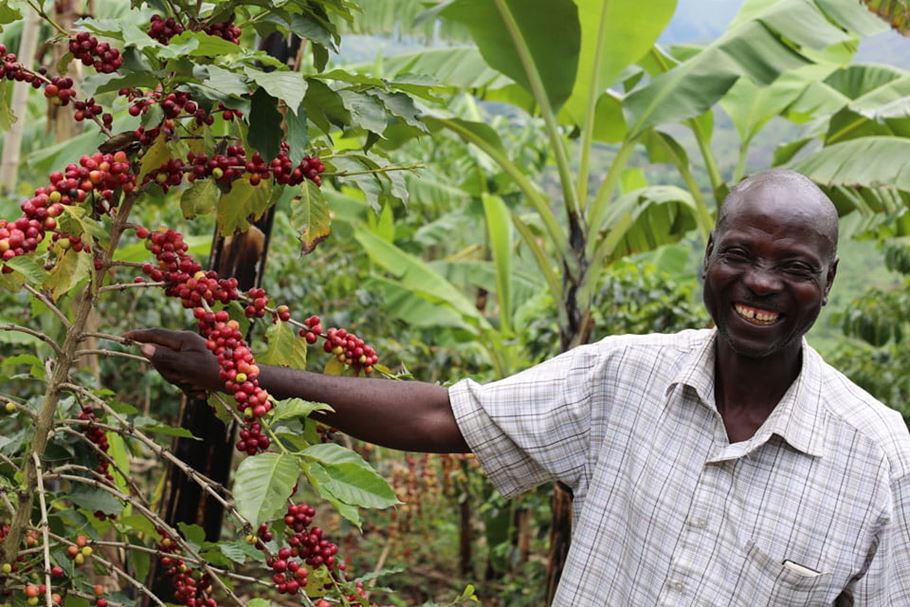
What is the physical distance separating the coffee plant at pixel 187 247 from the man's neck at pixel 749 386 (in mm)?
559

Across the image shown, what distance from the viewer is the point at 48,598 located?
132 cm

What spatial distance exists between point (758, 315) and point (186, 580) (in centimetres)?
94

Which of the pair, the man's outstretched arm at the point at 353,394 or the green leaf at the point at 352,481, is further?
the man's outstretched arm at the point at 353,394

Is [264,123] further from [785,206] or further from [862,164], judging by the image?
[862,164]

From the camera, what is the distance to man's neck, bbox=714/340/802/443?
166 cm

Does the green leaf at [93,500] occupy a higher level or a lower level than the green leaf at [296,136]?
lower

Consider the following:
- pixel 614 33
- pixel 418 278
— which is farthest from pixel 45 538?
pixel 418 278

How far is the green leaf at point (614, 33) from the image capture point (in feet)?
12.5

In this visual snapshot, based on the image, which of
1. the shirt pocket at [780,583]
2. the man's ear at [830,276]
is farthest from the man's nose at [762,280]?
the shirt pocket at [780,583]

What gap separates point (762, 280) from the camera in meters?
1.53

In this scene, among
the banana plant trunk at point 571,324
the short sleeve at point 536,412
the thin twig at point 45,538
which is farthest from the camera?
the banana plant trunk at point 571,324

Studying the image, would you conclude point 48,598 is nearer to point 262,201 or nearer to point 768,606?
point 262,201

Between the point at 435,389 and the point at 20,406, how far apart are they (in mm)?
640

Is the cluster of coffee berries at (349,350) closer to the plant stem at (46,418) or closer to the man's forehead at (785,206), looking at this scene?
the plant stem at (46,418)
